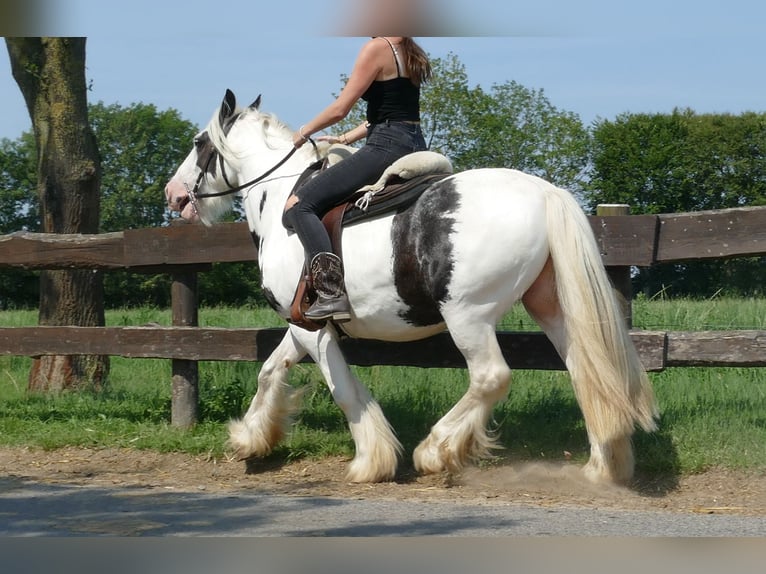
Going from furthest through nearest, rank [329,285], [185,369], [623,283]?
[185,369]
[623,283]
[329,285]

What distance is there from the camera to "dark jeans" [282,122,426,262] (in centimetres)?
627

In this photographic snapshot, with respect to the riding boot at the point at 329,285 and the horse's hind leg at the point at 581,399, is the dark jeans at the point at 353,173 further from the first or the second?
the horse's hind leg at the point at 581,399

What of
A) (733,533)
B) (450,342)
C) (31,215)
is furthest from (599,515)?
(31,215)

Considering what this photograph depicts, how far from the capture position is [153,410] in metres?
8.54

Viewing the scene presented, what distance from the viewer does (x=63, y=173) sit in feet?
31.4

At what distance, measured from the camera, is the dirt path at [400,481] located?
582 centimetres

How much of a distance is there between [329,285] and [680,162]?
2900cm

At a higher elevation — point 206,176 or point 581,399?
point 206,176

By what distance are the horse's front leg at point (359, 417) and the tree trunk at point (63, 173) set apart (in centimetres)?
396

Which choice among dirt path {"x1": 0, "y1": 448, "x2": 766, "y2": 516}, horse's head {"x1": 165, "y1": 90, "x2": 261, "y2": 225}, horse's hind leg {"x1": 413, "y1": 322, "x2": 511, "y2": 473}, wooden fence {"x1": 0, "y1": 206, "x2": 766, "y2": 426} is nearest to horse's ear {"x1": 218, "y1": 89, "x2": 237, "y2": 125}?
horse's head {"x1": 165, "y1": 90, "x2": 261, "y2": 225}

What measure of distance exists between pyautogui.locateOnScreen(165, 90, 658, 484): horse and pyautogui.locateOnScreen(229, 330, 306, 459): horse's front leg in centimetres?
31

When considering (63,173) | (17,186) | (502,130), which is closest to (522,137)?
(502,130)

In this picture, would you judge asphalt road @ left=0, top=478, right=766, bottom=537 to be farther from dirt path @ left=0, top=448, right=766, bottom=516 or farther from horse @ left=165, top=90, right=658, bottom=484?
horse @ left=165, top=90, right=658, bottom=484

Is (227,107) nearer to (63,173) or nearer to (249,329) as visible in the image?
(249,329)
